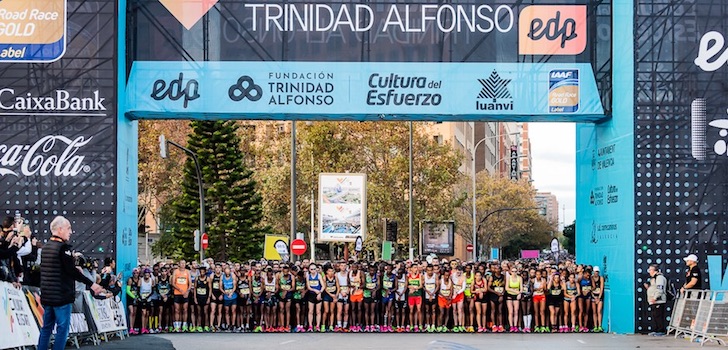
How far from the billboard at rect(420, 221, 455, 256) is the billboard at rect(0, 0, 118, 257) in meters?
30.5

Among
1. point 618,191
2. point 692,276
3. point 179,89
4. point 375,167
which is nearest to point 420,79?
point 618,191

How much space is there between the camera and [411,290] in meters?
28.2

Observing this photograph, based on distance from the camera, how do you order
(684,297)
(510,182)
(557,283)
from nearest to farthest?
(684,297)
(557,283)
(510,182)

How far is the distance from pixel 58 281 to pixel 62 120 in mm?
11726

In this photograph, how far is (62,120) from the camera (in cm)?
2528

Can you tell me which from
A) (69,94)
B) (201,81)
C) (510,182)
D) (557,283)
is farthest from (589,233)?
(510,182)

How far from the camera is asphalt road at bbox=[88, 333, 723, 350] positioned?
2175 centimetres

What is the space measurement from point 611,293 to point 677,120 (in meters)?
4.09

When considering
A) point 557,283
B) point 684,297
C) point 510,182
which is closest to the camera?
point 684,297

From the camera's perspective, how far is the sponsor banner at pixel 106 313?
72.6 ft

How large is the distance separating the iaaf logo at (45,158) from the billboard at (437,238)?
3062cm

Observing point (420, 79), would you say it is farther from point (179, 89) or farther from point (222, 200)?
point (222, 200)

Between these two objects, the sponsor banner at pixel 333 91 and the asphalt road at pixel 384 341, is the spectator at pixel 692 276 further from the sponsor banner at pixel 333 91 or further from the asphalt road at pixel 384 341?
the sponsor banner at pixel 333 91

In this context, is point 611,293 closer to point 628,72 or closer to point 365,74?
point 628,72
